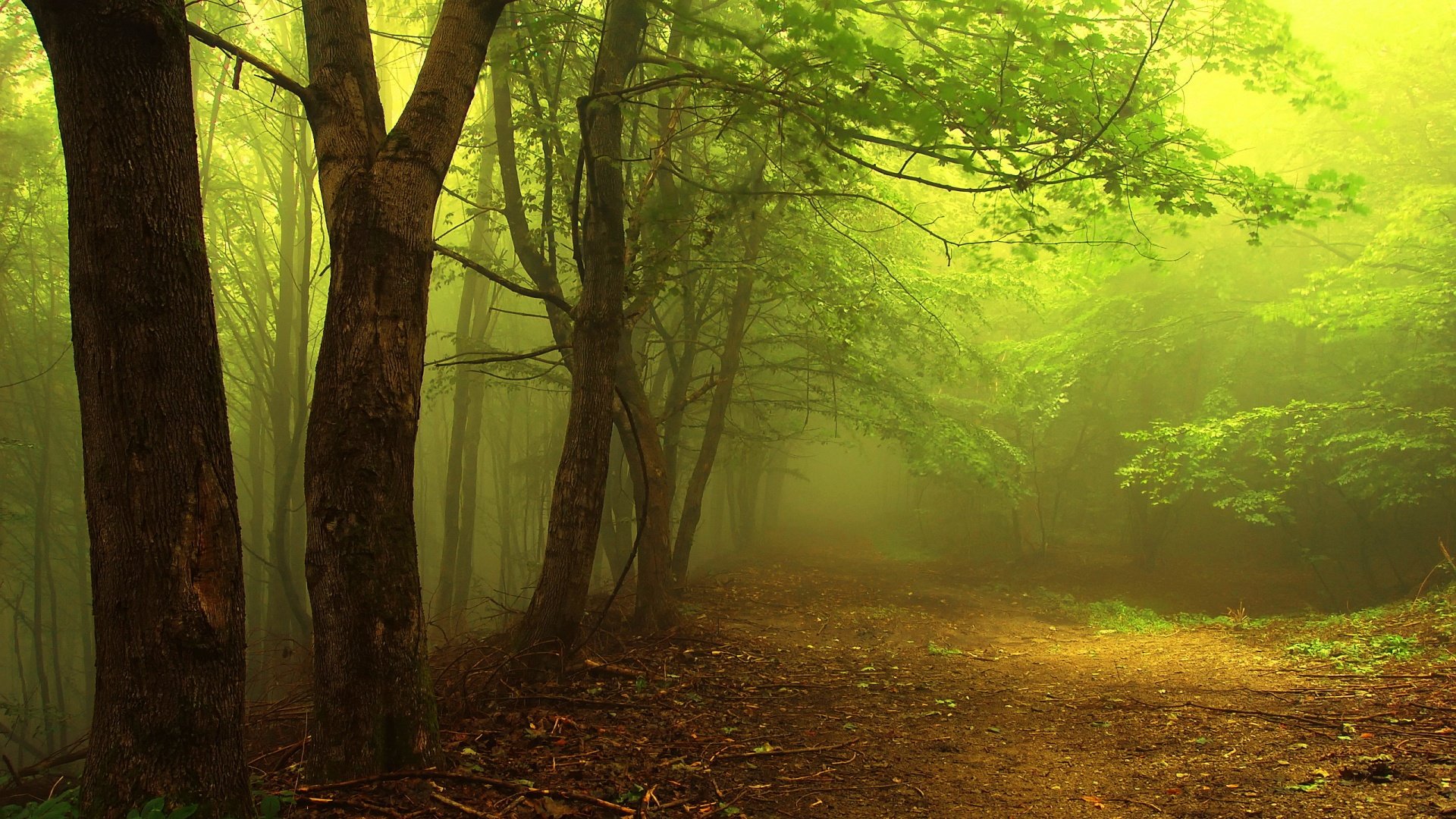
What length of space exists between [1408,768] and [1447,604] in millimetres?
5634

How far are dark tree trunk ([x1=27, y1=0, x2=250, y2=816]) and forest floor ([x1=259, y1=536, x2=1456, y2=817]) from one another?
760 millimetres

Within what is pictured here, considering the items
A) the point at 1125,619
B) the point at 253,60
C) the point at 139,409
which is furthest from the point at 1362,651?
the point at 253,60

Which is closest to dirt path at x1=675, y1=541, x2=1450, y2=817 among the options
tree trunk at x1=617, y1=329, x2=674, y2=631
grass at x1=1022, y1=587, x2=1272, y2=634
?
tree trunk at x1=617, y1=329, x2=674, y2=631

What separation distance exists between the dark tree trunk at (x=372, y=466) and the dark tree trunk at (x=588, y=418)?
192cm

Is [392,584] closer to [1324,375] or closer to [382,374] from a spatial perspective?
[382,374]

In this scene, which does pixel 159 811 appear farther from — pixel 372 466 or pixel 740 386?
pixel 740 386

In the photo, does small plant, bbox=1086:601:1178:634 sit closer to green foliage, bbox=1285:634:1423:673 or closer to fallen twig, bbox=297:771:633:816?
green foliage, bbox=1285:634:1423:673

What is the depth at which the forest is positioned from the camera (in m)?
2.57

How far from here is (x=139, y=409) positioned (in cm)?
249

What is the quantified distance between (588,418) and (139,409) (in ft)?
11.1

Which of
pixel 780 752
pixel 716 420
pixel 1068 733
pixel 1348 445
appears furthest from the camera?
pixel 1348 445

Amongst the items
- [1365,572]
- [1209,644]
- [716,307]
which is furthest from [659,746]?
[1365,572]

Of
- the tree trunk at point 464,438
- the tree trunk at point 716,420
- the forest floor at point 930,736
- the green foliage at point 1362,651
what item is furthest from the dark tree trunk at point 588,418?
the tree trunk at point 464,438

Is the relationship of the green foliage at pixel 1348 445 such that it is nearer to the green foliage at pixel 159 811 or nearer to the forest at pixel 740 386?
the forest at pixel 740 386
